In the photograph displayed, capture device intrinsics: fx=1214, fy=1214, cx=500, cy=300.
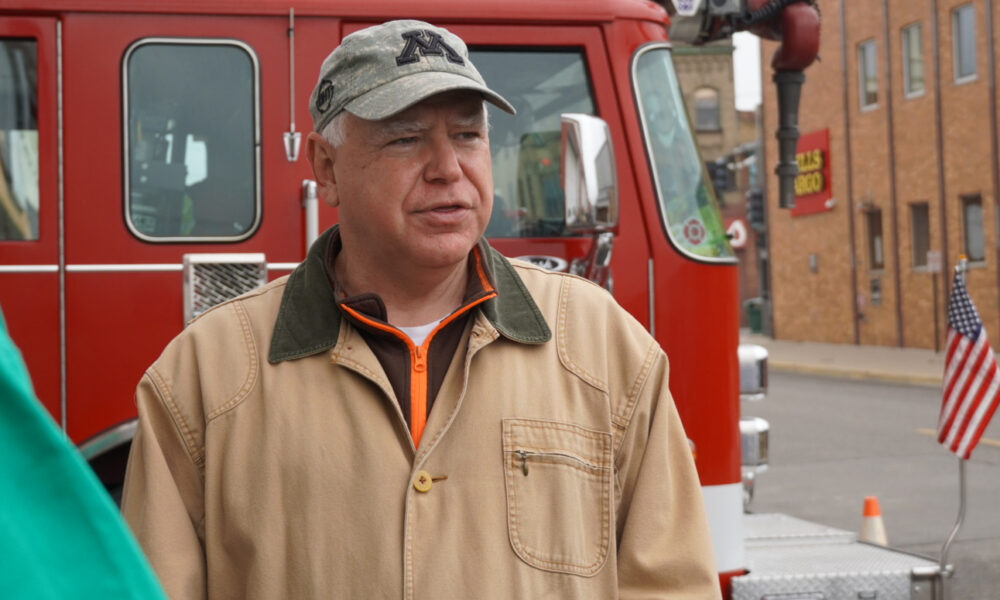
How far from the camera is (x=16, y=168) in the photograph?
4168 millimetres

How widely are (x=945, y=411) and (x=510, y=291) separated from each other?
5611 mm

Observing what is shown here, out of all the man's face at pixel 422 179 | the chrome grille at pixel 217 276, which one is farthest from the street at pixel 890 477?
the man's face at pixel 422 179

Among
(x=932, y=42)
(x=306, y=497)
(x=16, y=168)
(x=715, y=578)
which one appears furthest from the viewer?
(x=932, y=42)

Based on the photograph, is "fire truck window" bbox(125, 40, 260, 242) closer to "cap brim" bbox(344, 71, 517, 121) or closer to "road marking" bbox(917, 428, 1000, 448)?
"cap brim" bbox(344, 71, 517, 121)

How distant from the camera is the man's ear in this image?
235 cm

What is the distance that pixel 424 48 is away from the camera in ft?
7.09

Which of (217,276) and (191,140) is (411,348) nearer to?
(217,276)

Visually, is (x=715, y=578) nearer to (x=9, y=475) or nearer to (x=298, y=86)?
(x=9, y=475)

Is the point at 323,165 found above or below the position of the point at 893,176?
below

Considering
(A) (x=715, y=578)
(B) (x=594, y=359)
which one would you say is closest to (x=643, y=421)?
(B) (x=594, y=359)

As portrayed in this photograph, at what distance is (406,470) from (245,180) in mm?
2470

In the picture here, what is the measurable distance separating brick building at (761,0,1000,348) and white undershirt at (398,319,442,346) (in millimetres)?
24414

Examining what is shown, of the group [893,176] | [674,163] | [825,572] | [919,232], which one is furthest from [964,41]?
[825,572]

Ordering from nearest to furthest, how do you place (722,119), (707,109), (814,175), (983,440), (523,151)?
(523,151) → (983,440) → (814,175) → (707,109) → (722,119)
